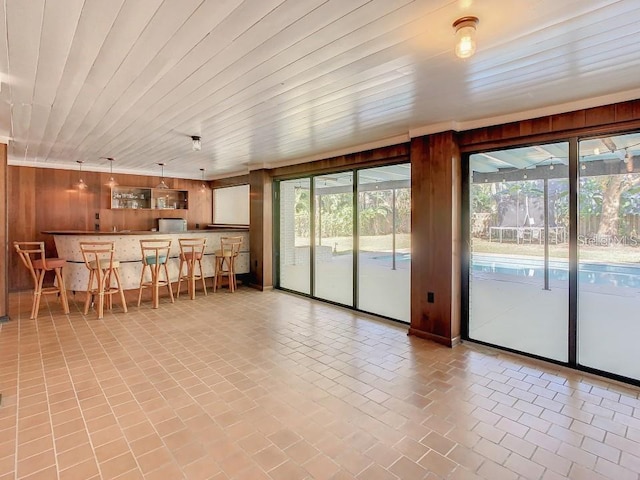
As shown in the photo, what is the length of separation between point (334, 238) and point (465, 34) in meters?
4.21

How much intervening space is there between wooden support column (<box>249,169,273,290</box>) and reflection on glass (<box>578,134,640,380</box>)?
195 inches

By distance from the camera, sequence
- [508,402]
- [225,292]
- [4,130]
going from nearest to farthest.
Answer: [508,402] < [4,130] < [225,292]

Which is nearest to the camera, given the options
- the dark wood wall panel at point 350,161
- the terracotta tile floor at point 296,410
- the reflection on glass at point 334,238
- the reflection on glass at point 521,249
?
the terracotta tile floor at point 296,410

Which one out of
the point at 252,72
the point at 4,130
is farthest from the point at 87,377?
the point at 4,130

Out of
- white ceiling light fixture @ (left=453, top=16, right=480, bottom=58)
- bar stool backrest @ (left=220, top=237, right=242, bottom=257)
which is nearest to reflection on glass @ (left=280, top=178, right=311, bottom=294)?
bar stool backrest @ (left=220, top=237, right=242, bottom=257)

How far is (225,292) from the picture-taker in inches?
269

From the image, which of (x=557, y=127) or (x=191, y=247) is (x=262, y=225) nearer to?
(x=191, y=247)

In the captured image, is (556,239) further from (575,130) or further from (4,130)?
(4,130)

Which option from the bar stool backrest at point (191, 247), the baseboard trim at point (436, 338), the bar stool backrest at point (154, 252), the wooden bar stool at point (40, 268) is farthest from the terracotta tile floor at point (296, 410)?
the bar stool backrest at point (191, 247)

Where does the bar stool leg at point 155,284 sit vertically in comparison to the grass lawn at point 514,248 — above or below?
below

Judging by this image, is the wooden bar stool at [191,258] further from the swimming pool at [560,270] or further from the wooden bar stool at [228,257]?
the swimming pool at [560,270]

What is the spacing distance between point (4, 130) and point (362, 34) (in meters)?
4.79

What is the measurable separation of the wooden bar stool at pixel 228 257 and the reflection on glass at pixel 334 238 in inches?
67.2

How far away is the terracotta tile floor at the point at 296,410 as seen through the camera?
204 centimetres
